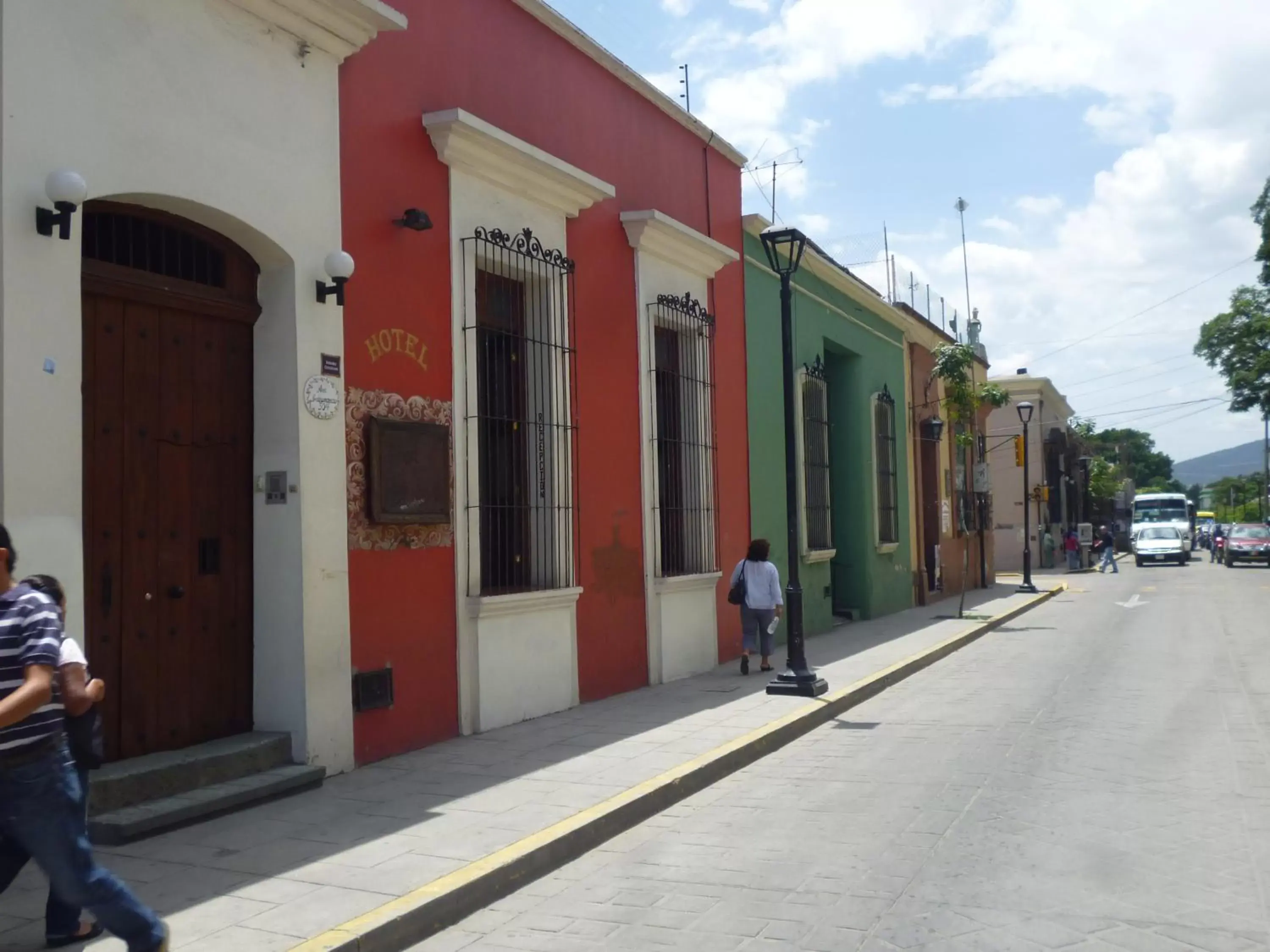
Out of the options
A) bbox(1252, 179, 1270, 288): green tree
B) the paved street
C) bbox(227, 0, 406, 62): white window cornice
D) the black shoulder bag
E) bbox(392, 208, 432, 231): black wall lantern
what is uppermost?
bbox(1252, 179, 1270, 288): green tree

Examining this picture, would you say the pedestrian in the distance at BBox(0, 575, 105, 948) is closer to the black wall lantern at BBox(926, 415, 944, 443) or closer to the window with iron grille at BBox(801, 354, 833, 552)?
the window with iron grille at BBox(801, 354, 833, 552)

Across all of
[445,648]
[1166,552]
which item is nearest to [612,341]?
[445,648]

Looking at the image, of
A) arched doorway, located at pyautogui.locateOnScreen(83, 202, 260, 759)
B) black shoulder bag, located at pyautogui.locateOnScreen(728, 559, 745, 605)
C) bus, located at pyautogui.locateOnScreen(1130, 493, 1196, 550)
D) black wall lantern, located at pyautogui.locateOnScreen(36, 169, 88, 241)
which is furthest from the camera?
bus, located at pyautogui.locateOnScreen(1130, 493, 1196, 550)

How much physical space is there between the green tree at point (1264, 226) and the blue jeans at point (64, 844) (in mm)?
39178

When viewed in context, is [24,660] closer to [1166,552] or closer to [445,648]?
[445,648]

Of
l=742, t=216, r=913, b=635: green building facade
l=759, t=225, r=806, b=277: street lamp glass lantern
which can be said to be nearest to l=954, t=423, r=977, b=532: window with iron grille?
l=742, t=216, r=913, b=635: green building facade

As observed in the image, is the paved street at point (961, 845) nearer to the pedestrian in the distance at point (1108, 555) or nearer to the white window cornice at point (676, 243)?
the white window cornice at point (676, 243)

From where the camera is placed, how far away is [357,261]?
25.3ft

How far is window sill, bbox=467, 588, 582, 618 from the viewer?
8.59 m

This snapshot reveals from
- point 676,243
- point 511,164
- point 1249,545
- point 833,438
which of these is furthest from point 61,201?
point 1249,545

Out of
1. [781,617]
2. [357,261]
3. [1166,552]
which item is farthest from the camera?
[1166,552]

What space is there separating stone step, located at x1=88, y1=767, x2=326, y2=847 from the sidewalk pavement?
0.07 meters

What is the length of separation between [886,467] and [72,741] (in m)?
17.4

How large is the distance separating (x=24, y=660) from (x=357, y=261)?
447cm
